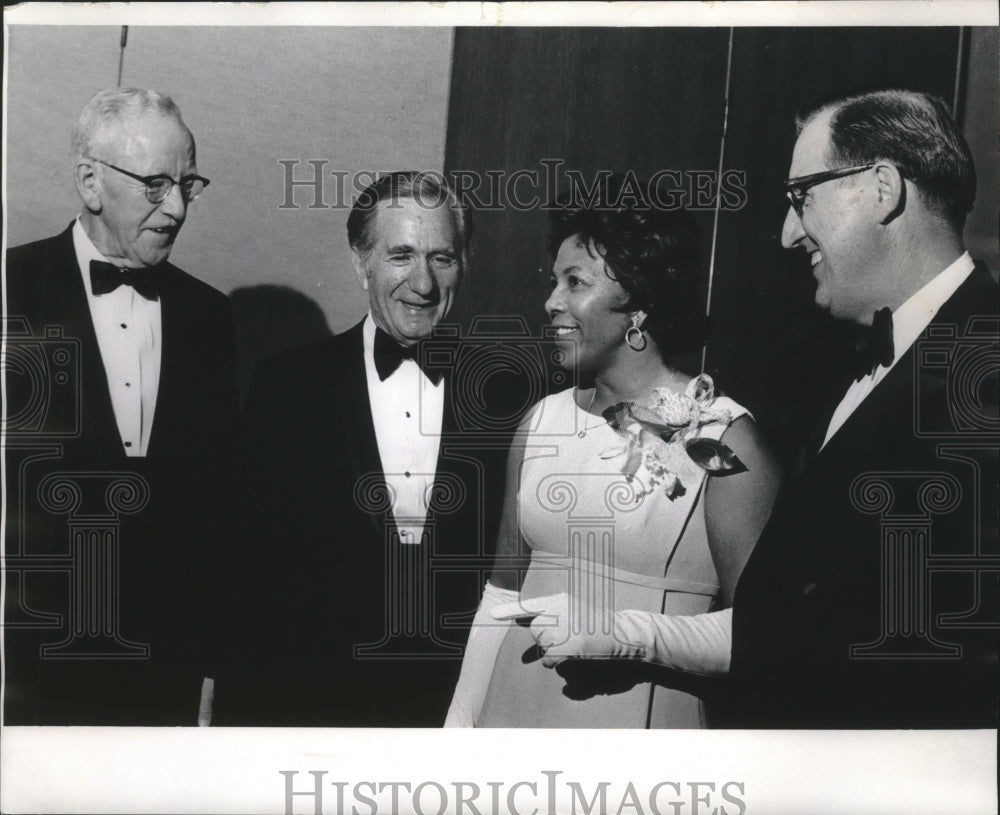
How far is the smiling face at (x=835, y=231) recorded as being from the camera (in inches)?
168

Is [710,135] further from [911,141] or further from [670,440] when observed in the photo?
[670,440]

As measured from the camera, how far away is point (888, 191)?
427cm

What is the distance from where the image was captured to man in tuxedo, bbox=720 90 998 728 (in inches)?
168

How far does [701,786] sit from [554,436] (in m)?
1.27

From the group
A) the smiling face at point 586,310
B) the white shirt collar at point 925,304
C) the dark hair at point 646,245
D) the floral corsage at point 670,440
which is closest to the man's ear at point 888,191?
the white shirt collar at point 925,304

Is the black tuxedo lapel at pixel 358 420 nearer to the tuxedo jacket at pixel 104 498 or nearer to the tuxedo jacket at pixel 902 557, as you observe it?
the tuxedo jacket at pixel 104 498

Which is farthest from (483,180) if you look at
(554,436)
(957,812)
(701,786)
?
(957,812)

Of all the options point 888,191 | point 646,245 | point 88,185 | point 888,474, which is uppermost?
point 888,191

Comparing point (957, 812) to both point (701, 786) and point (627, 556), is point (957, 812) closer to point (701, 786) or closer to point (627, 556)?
point (701, 786)

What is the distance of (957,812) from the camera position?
4.33 metres

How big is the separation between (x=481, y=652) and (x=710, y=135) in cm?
190

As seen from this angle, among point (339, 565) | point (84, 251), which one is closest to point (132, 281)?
point (84, 251)

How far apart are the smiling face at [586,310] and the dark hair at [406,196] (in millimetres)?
329

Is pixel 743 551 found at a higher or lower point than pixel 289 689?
higher
